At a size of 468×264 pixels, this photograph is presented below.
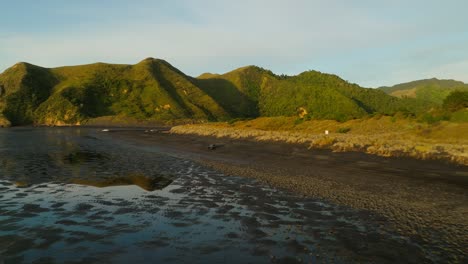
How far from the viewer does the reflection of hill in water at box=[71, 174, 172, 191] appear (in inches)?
640

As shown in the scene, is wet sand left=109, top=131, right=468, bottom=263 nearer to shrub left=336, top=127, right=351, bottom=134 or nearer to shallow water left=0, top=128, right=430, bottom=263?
shallow water left=0, top=128, right=430, bottom=263

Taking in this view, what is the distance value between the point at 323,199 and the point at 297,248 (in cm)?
550

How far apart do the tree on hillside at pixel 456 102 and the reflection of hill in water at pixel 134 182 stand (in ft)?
133

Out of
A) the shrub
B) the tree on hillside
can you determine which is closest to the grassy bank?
the shrub

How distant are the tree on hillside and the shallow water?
3876 cm

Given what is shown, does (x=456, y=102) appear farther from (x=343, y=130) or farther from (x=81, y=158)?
(x=81, y=158)

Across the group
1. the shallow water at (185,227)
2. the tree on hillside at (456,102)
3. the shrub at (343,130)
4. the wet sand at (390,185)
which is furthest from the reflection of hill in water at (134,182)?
the tree on hillside at (456,102)

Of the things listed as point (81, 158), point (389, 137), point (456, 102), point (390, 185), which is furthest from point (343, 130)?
point (81, 158)

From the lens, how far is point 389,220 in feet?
33.8

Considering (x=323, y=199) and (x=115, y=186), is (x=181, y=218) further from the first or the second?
(x=115, y=186)

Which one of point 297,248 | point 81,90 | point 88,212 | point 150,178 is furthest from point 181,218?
point 81,90

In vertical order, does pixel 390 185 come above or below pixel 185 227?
above

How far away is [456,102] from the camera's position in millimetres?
43656

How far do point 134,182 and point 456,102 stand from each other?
43521mm
